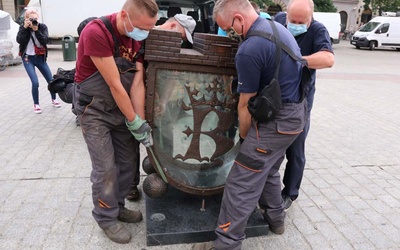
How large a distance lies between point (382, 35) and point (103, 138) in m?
24.9

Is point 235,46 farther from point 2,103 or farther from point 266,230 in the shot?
point 2,103

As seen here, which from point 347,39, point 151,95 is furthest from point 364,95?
point 347,39

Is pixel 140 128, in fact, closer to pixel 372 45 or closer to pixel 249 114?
pixel 249 114

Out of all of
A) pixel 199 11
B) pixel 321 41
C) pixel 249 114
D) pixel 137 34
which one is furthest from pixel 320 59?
pixel 199 11

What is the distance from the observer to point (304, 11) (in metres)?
2.57

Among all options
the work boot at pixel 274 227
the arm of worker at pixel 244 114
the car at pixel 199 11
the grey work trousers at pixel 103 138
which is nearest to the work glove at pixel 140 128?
the grey work trousers at pixel 103 138

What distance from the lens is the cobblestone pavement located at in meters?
2.68

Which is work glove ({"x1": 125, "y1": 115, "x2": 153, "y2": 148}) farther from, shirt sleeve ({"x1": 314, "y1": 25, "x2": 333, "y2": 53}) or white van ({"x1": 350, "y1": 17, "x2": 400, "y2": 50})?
white van ({"x1": 350, "y1": 17, "x2": 400, "y2": 50})

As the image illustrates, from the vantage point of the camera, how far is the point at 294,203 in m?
3.26

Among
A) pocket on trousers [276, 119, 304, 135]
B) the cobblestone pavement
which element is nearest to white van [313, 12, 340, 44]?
the cobblestone pavement

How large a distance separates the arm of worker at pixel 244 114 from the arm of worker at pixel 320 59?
54 cm

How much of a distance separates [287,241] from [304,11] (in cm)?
172

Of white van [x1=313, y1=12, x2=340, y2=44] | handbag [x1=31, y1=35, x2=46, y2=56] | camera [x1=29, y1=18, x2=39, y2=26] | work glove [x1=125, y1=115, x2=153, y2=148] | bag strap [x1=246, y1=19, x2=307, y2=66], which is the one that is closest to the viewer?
bag strap [x1=246, y1=19, x2=307, y2=66]

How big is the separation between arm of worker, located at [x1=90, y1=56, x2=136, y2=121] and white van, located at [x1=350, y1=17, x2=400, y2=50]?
956 inches
